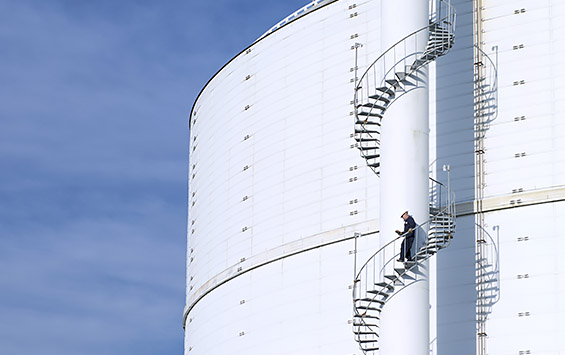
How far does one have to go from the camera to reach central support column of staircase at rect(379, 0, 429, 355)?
90.3 feet

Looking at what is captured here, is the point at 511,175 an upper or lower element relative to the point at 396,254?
upper

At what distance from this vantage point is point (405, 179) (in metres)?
28.6

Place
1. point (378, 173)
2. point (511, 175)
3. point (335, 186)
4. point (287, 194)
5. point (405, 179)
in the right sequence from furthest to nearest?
point (287, 194)
point (335, 186)
point (378, 173)
point (511, 175)
point (405, 179)

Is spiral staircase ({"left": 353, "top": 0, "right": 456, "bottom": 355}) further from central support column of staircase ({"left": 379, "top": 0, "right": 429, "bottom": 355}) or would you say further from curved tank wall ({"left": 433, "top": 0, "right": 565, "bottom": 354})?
curved tank wall ({"left": 433, "top": 0, "right": 565, "bottom": 354})

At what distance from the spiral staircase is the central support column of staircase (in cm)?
10

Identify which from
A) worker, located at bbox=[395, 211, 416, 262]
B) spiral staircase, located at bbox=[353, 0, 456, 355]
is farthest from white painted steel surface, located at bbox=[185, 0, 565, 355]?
worker, located at bbox=[395, 211, 416, 262]

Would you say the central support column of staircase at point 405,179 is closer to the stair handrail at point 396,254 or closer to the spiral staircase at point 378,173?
the spiral staircase at point 378,173

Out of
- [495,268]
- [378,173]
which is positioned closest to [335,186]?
[378,173]

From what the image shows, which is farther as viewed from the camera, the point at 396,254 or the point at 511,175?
the point at 511,175

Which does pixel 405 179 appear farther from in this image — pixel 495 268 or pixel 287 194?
pixel 287 194

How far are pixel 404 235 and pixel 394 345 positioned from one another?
2701mm

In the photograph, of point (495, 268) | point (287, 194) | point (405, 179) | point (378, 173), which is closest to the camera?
point (405, 179)

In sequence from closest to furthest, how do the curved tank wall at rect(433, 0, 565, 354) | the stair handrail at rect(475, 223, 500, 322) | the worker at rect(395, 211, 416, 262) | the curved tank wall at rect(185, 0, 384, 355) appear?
the worker at rect(395, 211, 416, 262)
the curved tank wall at rect(433, 0, 565, 354)
the stair handrail at rect(475, 223, 500, 322)
the curved tank wall at rect(185, 0, 384, 355)

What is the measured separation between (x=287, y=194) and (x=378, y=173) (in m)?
5.27
